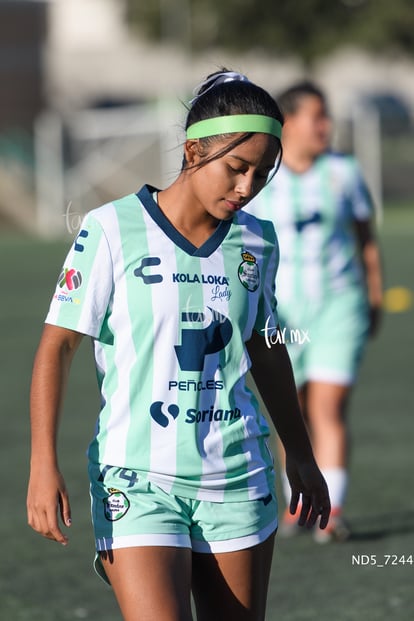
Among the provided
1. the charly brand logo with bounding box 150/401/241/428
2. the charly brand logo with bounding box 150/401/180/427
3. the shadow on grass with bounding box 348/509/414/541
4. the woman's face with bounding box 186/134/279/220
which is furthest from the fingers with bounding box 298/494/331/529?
the shadow on grass with bounding box 348/509/414/541

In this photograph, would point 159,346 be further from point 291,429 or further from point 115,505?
point 291,429

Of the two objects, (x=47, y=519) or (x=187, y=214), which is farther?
(x=187, y=214)

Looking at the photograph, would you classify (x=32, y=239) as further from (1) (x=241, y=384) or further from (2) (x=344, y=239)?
(1) (x=241, y=384)

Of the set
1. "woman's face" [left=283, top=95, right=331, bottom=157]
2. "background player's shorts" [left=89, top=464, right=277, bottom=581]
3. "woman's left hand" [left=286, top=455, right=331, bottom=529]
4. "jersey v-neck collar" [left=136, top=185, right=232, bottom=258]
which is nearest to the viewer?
"background player's shorts" [left=89, top=464, right=277, bottom=581]

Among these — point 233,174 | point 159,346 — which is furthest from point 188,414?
point 233,174

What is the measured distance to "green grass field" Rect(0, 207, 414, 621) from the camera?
221 inches

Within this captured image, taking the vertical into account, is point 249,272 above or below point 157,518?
above

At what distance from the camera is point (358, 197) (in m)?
7.01

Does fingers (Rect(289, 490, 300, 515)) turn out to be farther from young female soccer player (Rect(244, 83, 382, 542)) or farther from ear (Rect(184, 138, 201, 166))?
young female soccer player (Rect(244, 83, 382, 542))

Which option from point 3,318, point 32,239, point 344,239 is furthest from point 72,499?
point 32,239

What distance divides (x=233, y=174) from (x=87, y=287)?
0.49 metres

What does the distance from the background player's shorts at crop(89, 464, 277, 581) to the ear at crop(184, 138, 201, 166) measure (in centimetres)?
87

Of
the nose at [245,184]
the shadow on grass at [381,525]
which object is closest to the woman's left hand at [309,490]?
the nose at [245,184]

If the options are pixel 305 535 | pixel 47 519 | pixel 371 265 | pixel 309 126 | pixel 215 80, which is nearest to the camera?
pixel 47 519
